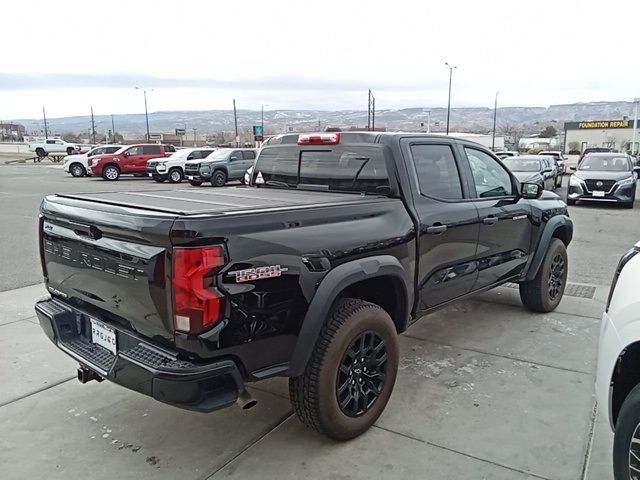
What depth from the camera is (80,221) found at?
3.04 meters

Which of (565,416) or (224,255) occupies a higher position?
(224,255)

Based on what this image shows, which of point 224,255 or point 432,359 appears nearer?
point 224,255

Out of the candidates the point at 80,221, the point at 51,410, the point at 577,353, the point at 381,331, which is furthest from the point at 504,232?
the point at 51,410

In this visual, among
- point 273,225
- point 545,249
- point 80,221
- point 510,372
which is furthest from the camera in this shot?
point 545,249

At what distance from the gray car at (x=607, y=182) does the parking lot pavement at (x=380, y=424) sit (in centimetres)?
1263

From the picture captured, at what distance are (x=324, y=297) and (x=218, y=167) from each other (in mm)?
20971

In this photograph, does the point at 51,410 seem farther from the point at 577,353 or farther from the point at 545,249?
the point at 545,249

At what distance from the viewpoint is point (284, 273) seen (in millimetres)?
2820

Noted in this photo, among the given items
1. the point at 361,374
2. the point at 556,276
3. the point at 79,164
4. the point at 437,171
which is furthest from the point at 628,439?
the point at 79,164

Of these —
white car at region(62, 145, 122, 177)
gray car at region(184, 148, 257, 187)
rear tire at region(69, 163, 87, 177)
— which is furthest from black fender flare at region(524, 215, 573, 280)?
rear tire at region(69, 163, 87, 177)

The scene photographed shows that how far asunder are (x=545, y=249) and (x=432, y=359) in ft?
6.27

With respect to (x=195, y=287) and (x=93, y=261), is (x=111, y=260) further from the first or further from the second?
(x=195, y=287)

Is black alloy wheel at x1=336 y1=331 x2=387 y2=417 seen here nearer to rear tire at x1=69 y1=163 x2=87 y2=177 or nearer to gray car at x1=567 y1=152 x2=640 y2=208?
gray car at x1=567 y1=152 x2=640 y2=208

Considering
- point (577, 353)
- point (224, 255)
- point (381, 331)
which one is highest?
point (224, 255)
